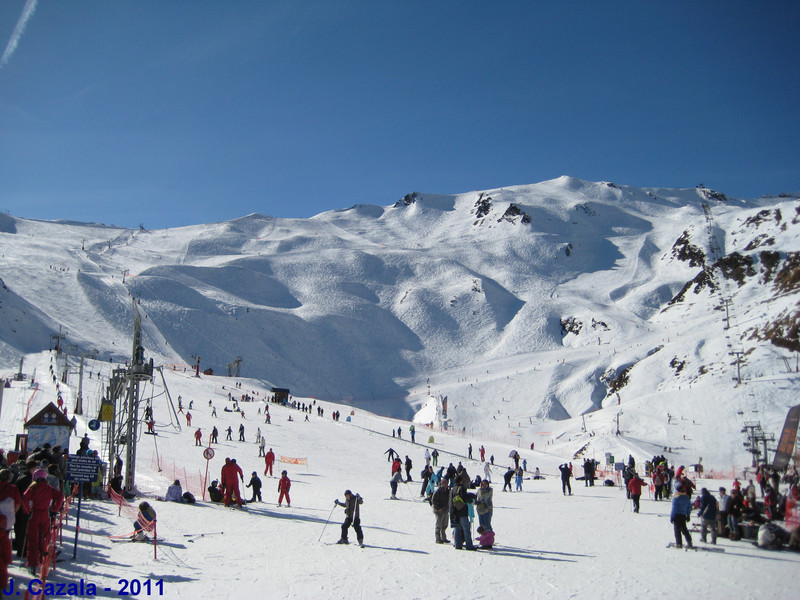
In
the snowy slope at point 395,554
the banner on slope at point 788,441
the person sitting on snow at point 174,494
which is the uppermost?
the banner on slope at point 788,441

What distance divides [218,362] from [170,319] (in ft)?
35.3

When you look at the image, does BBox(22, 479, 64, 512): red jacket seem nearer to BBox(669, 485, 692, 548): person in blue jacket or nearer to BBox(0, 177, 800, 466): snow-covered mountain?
BBox(669, 485, 692, 548): person in blue jacket

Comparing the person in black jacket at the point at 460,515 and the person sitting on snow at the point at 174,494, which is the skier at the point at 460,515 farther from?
the person sitting on snow at the point at 174,494

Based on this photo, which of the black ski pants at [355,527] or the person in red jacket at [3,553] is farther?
the black ski pants at [355,527]

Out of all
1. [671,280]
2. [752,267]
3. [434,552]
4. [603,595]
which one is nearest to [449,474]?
[434,552]

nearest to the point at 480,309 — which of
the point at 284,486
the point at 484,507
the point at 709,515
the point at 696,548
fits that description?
the point at 284,486

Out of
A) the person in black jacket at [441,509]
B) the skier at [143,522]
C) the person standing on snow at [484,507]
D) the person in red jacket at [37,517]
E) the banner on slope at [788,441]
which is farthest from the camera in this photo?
the banner on slope at [788,441]

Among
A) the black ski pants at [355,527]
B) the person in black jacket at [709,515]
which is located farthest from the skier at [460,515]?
the person in black jacket at [709,515]

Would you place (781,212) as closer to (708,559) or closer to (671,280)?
(671,280)

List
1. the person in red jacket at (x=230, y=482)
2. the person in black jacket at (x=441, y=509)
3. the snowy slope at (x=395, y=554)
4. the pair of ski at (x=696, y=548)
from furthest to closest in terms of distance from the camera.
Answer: the person in red jacket at (x=230, y=482), the person in black jacket at (x=441, y=509), the pair of ski at (x=696, y=548), the snowy slope at (x=395, y=554)

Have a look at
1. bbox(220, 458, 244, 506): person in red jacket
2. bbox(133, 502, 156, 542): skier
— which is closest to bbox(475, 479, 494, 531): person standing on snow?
bbox(133, 502, 156, 542): skier

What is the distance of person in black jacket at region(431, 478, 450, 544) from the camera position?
1196 cm

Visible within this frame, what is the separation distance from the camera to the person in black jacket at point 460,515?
1127 centimetres

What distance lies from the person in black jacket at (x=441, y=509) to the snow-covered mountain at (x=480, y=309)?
106ft
